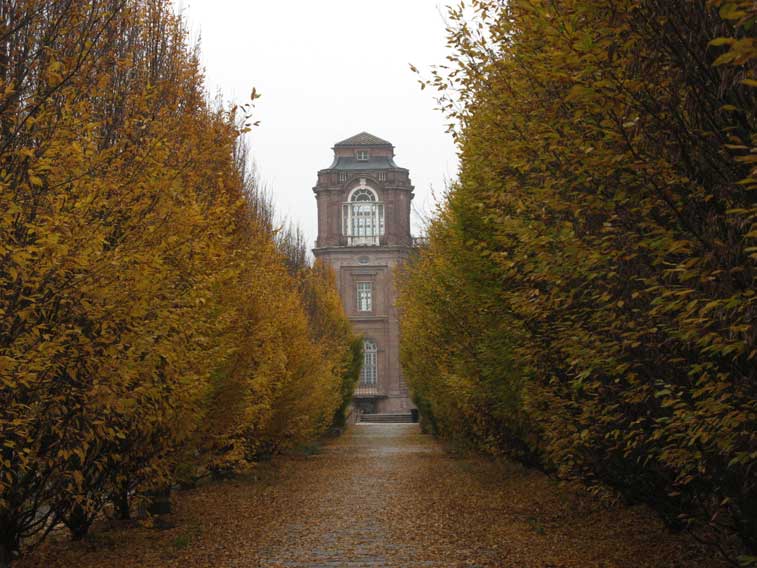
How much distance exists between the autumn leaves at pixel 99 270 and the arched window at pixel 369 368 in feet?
181

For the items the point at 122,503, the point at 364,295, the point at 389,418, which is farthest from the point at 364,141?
the point at 122,503

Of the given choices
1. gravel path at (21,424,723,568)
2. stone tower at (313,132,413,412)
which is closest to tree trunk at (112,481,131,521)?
gravel path at (21,424,723,568)

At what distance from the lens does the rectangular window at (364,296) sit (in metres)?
72.3

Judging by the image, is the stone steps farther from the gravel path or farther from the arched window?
the gravel path

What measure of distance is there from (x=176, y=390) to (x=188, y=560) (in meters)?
2.31

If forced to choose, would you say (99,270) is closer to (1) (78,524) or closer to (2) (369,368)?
(1) (78,524)

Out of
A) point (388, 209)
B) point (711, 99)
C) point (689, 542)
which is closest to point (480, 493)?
point (689, 542)

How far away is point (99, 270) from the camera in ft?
27.0

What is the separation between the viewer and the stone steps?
65812 mm

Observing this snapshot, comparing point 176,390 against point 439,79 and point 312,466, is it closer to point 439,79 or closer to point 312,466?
point 439,79

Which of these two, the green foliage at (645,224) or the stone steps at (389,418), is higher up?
the green foliage at (645,224)

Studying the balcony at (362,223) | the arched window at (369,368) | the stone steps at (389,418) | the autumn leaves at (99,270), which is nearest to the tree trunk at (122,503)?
the autumn leaves at (99,270)

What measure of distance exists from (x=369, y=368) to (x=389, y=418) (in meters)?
6.02

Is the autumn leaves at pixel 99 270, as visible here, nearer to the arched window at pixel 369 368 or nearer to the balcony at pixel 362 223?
the arched window at pixel 369 368
